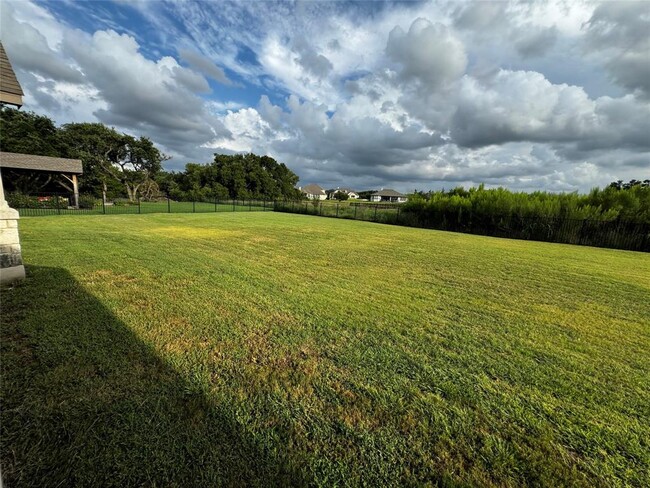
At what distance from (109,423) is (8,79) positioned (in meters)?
5.46

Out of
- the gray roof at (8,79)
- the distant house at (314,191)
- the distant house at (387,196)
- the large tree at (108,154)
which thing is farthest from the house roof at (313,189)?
the gray roof at (8,79)

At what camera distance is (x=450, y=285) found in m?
4.79

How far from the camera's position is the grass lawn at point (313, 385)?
4.76 feet

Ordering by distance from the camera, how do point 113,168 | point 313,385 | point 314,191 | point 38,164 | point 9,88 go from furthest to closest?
point 314,191 → point 113,168 → point 38,164 → point 9,88 → point 313,385

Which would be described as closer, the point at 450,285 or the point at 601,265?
the point at 450,285

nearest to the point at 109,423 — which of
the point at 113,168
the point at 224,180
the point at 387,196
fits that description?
the point at 113,168

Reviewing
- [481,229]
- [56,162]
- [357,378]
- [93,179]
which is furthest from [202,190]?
[357,378]

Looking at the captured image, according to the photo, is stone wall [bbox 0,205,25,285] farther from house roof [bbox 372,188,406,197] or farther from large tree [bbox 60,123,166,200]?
house roof [bbox 372,188,406,197]

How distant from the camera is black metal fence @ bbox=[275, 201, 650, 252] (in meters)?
11.8

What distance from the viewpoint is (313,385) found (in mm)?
2053

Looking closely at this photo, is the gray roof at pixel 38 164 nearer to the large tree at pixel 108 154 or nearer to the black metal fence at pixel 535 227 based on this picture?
the large tree at pixel 108 154

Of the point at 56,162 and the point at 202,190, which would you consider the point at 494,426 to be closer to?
the point at 56,162

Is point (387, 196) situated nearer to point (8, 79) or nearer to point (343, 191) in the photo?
point (343, 191)

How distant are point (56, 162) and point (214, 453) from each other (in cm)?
2838
